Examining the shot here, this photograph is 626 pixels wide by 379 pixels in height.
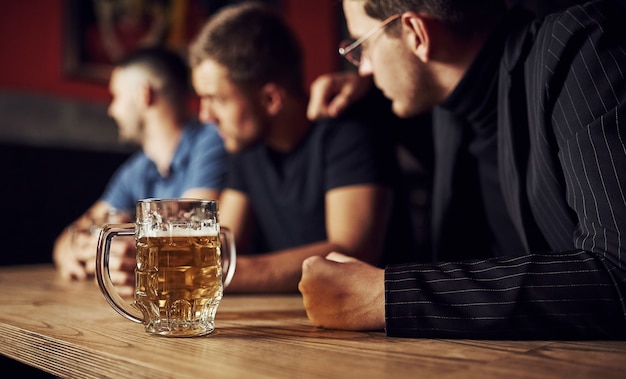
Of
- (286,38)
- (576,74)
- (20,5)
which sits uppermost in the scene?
(20,5)

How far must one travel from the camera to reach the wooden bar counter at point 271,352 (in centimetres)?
65

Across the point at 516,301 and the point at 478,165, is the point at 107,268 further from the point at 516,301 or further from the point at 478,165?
the point at 478,165

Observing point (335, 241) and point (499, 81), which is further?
point (335, 241)

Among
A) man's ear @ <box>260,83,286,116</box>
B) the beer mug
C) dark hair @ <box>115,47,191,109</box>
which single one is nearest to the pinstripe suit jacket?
the beer mug

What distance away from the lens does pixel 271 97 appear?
198 centimetres

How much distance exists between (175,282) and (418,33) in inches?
29.3

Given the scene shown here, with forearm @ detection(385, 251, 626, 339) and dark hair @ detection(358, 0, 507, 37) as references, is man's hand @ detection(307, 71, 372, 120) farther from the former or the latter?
forearm @ detection(385, 251, 626, 339)

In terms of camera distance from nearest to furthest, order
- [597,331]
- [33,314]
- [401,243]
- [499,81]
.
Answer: [597,331] → [33,314] → [499,81] → [401,243]

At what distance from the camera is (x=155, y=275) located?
87cm

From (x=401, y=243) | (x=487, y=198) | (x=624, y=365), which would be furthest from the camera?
(x=401, y=243)

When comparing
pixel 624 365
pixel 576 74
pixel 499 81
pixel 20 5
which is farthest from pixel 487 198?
pixel 20 5

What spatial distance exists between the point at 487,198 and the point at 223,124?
0.83 m

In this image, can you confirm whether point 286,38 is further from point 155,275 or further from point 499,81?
point 155,275

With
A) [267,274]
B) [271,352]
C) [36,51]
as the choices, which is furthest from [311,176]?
[36,51]
